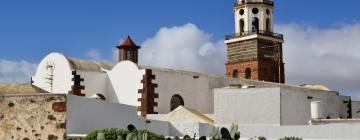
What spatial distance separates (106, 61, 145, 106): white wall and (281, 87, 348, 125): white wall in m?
7.11

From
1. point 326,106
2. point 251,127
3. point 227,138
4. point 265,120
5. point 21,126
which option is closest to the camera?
point 227,138

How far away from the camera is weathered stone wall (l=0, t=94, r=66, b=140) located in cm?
1888

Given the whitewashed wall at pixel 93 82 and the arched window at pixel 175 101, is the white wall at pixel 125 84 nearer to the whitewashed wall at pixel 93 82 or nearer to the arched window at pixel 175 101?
the whitewashed wall at pixel 93 82

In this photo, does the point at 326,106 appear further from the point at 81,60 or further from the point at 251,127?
the point at 81,60

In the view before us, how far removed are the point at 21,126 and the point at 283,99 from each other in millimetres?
11967

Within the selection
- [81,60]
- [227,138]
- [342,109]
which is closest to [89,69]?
[81,60]

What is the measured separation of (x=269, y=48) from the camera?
52.6 meters

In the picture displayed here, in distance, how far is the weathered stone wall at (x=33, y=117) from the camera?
18875 millimetres

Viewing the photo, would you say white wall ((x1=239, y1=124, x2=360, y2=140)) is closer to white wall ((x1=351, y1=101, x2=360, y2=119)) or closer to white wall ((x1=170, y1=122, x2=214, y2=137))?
white wall ((x1=170, y1=122, x2=214, y2=137))

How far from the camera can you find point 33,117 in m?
19.0

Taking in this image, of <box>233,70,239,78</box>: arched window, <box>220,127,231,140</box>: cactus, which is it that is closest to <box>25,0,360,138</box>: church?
<box>233,70,239,78</box>: arched window

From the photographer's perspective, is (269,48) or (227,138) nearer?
(227,138)

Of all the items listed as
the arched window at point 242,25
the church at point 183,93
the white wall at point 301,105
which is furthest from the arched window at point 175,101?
the arched window at point 242,25

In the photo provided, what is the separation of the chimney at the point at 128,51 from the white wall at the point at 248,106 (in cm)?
1169
